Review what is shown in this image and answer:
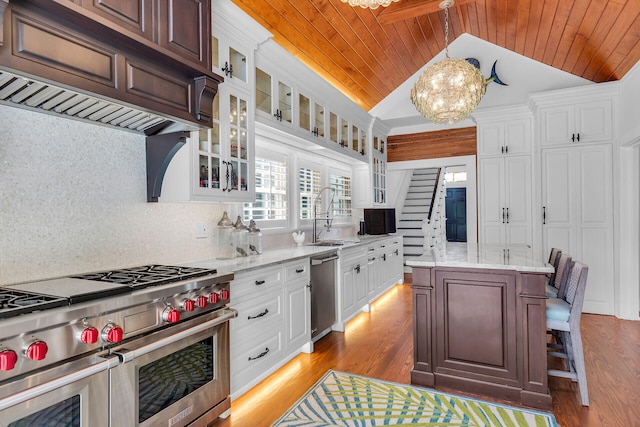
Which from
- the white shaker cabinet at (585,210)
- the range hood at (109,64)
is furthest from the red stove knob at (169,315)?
the white shaker cabinet at (585,210)

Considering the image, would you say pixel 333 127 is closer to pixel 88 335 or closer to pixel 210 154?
pixel 210 154

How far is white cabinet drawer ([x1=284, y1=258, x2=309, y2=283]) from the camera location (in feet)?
9.37

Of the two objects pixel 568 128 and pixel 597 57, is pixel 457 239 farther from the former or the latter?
pixel 597 57

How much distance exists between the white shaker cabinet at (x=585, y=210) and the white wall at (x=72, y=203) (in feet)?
14.8

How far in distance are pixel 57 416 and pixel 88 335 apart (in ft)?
0.96

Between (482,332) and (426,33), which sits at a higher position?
(426,33)

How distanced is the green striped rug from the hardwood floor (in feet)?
0.40

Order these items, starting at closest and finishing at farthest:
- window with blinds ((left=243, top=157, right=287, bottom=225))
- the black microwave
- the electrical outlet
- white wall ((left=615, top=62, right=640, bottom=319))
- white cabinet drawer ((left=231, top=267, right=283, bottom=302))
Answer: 1. white cabinet drawer ((left=231, top=267, right=283, bottom=302))
2. the electrical outlet
3. window with blinds ((left=243, top=157, right=287, bottom=225))
4. white wall ((left=615, top=62, right=640, bottom=319))
5. the black microwave

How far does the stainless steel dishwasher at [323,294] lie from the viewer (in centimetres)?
328

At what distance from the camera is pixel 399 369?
292 cm

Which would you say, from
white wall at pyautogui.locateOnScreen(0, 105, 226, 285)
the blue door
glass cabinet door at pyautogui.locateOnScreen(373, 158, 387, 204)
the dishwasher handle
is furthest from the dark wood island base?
the blue door

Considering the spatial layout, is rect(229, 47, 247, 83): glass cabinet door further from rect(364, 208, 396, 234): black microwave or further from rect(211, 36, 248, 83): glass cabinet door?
rect(364, 208, 396, 234): black microwave

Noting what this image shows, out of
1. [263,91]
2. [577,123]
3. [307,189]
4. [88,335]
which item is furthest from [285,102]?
[577,123]

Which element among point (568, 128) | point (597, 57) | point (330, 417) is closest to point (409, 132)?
point (568, 128)
